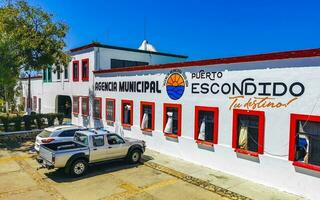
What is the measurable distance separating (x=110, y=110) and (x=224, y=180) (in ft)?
37.2

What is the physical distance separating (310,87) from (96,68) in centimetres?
1658

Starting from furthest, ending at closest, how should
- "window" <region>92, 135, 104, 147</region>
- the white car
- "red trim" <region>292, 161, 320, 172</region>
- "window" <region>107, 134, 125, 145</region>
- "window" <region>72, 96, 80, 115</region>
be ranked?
"window" <region>72, 96, 80, 115</region> → the white car → "window" <region>107, 134, 125, 145</region> → "window" <region>92, 135, 104, 147</region> → "red trim" <region>292, 161, 320, 172</region>

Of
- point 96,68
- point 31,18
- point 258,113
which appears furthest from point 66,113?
point 258,113

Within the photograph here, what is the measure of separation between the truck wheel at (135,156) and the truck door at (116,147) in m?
0.37

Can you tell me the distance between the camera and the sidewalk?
9914 mm

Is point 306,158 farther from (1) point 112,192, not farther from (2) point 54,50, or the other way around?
(2) point 54,50

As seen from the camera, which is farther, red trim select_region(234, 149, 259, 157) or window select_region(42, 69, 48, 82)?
window select_region(42, 69, 48, 82)

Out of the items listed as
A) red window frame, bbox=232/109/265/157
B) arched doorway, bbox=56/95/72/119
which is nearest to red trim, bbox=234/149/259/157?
red window frame, bbox=232/109/265/157

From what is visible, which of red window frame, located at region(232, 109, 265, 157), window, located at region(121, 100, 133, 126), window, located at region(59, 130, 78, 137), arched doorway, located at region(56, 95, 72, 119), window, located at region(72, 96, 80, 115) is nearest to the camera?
red window frame, located at region(232, 109, 265, 157)

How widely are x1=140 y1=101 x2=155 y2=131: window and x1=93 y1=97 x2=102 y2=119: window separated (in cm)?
555

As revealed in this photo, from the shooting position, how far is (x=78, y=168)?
38.2ft

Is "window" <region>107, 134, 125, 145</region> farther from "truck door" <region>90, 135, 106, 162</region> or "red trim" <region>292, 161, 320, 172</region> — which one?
"red trim" <region>292, 161, 320, 172</region>

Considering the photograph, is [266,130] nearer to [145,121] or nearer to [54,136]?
[145,121]

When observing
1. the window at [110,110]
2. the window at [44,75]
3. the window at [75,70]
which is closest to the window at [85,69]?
the window at [75,70]
